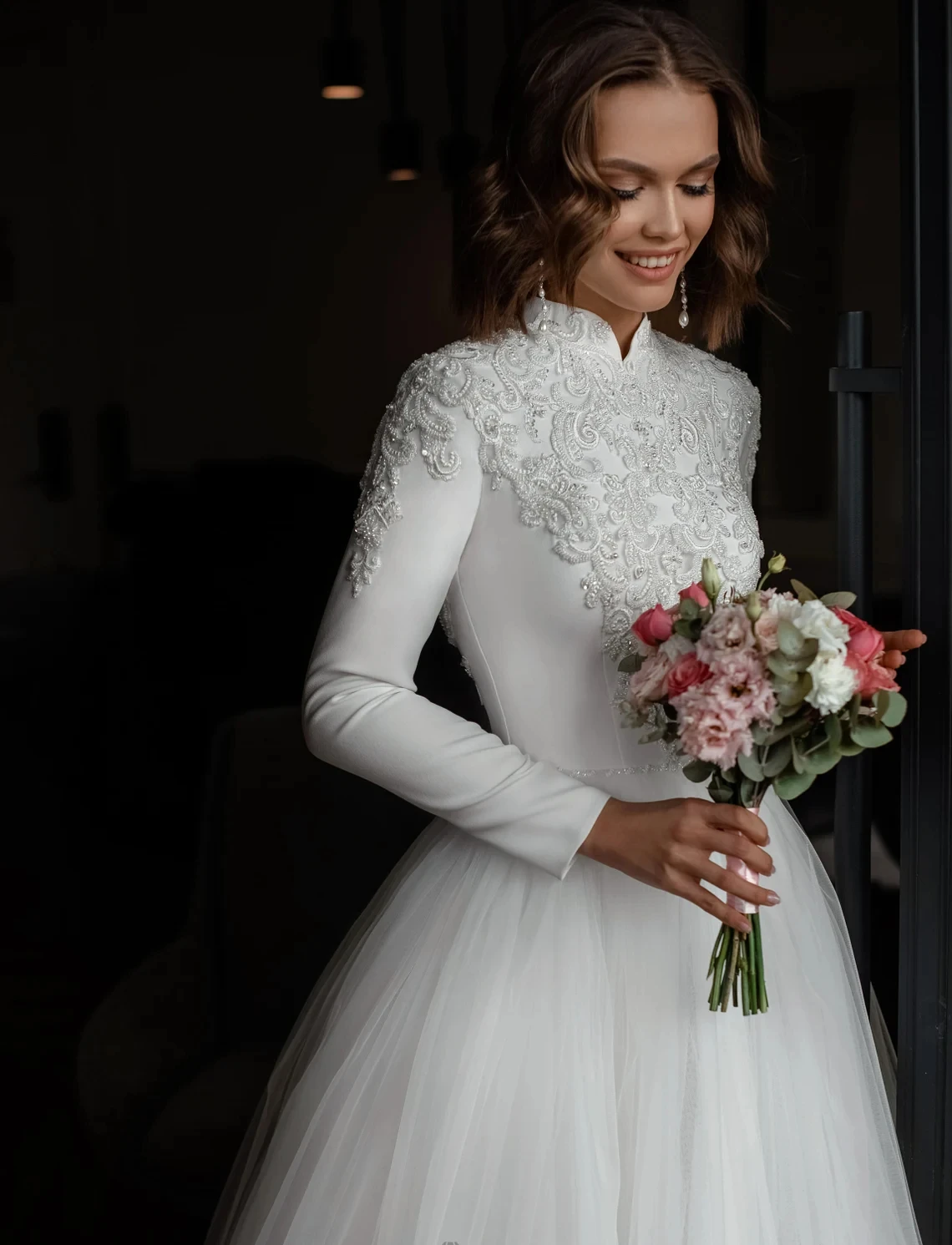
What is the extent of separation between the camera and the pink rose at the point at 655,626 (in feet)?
4.23

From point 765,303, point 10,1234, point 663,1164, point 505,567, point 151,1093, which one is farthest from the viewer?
point 10,1234

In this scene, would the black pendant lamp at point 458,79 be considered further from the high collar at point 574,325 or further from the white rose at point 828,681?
the white rose at point 828,681

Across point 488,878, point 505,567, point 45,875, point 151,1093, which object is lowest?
point 151,1093

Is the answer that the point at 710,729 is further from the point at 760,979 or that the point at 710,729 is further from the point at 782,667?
the point at 760,979


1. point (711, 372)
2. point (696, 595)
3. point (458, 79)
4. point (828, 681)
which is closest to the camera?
point (828, 681)

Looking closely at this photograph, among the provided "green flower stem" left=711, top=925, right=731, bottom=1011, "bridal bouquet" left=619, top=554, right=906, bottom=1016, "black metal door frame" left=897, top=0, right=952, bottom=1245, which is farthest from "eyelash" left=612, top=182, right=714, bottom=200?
"green flower stem" left=711, top=925, right=731, bottom=1011

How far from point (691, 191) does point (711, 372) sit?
262mm

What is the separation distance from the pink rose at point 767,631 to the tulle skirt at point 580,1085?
1.10 ft

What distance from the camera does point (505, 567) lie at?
150cm

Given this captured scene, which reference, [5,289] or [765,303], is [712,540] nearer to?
[765,303]

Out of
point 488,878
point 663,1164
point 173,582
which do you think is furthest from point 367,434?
point 663,1164

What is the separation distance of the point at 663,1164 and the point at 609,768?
407 mm

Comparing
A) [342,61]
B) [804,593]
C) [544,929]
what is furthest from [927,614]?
[342,61]

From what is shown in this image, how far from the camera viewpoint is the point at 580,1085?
4.44ft
